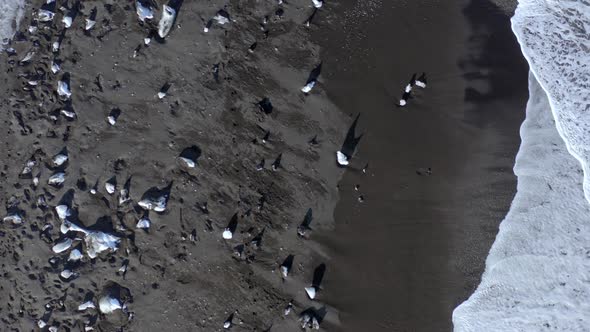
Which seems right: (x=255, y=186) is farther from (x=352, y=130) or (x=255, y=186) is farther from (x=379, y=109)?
(x=379, y=109)

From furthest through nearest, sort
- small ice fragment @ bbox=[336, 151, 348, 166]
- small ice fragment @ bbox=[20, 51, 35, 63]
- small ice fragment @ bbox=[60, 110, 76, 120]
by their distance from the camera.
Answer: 1. small ice fragment @ bbox=[20, 51, 35, 63]
2. small ice fragment @ bbox=[60, 110, 76, 120]
3. small ice fragment @ bbox=[336, 151, 348, 166]

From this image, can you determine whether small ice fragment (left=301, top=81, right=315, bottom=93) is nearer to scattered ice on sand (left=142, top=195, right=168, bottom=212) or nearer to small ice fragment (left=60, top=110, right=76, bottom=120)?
scattered ice on sand (left=142, top=195, right=168, bottom=212)

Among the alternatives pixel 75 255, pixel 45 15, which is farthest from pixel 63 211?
pixel 45 15

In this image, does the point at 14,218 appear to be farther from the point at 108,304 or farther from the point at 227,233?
the point at 227,233

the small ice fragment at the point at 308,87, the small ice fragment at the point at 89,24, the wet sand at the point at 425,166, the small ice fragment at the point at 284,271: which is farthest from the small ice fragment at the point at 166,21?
the small ice fragment at the point at 284,271

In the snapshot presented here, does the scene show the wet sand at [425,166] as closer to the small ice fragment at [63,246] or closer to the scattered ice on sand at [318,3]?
the scattered ice on sand at [318,3]

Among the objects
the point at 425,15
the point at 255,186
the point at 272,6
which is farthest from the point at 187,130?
the point at 425,15

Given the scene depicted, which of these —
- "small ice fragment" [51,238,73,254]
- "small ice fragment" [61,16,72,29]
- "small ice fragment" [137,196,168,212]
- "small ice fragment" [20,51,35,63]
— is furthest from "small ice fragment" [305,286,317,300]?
"small ice fragment" [20,51,35,63]
